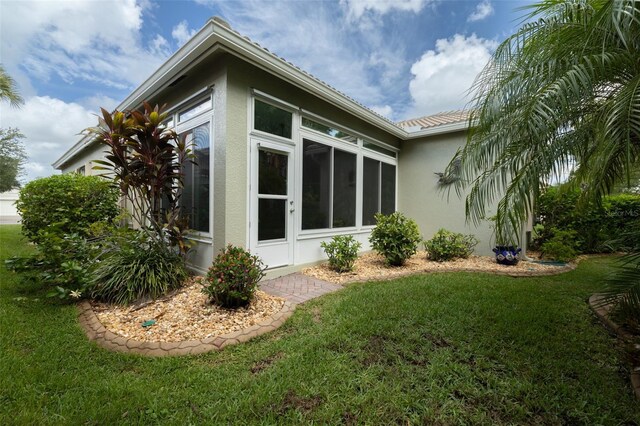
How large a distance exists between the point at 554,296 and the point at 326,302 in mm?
3771

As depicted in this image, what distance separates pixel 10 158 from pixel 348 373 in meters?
30.9

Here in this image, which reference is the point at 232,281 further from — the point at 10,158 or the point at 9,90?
the point at 10,158

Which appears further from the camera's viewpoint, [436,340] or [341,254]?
[341,254]

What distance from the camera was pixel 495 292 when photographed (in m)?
4.54

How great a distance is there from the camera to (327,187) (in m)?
6.49

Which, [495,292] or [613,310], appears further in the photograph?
[495,292]

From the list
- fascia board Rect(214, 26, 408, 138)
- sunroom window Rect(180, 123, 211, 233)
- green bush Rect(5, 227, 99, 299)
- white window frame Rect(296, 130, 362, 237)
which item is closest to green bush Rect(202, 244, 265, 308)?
sunroom window Rect(180, 123, 211, 233)

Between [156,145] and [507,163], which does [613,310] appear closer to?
[507,163]

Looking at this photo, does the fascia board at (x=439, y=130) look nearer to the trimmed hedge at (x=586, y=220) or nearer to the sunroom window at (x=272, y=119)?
the trimmed hedge at (x=586, y=220)

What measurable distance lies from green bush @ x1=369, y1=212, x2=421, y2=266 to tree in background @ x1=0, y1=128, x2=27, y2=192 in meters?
28.7

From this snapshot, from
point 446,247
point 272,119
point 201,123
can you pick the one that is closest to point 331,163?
point 272,119

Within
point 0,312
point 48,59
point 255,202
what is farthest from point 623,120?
point 48,59

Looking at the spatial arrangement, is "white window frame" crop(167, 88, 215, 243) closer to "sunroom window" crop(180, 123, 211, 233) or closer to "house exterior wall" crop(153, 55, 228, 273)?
"house exterior wall" crop(153, 55, 228, 273)

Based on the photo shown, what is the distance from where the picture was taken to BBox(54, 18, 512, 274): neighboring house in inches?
181
